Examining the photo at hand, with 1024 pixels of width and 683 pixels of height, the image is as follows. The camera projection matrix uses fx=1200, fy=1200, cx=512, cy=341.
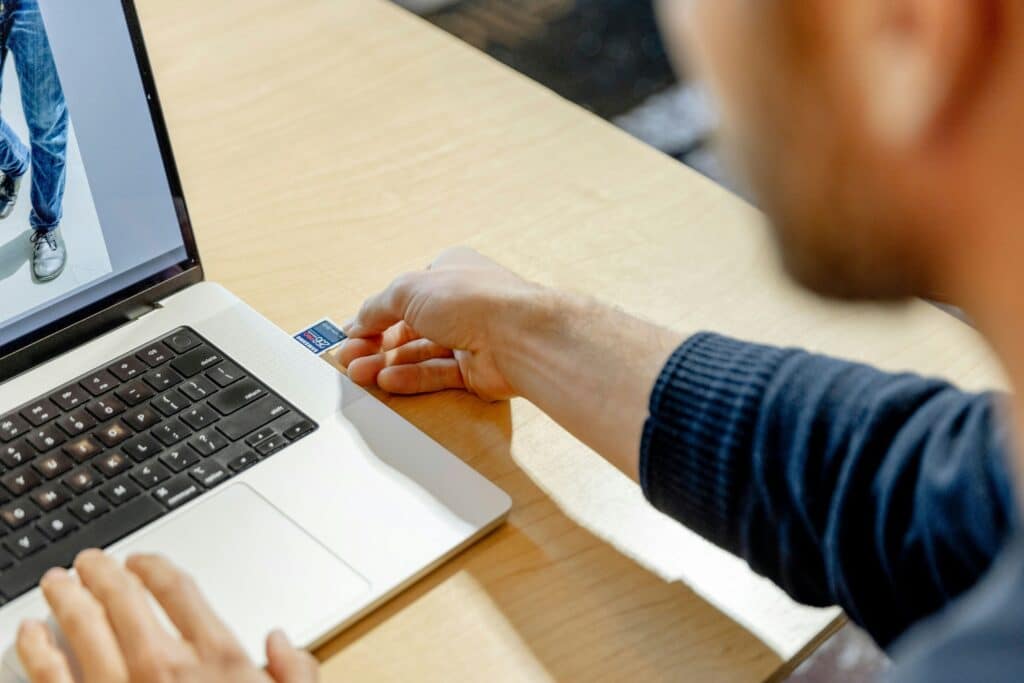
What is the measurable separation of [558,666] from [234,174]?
572 mm

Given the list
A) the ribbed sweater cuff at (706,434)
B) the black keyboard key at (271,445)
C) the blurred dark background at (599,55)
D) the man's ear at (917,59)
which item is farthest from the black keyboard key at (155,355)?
the blurred dark background at (599,55)

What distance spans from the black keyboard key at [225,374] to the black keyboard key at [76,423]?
8 cm

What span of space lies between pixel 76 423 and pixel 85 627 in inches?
6.6

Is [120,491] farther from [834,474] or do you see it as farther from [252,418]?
[834,474]

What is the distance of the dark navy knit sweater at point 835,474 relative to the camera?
0.64 m

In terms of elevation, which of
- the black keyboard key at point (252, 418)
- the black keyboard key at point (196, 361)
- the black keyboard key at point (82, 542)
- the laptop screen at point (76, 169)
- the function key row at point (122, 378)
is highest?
the laptop screen at point (76, 169)

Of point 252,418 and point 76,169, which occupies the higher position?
point 76,169

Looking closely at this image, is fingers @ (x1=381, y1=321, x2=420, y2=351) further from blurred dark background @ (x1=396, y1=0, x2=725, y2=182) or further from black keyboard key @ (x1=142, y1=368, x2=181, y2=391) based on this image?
blurred dark background @ (x1=396, y1=0, x2=725, y2=182)

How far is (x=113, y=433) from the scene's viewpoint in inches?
30.0

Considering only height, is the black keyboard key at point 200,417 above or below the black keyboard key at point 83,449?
below

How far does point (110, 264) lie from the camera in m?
0.83

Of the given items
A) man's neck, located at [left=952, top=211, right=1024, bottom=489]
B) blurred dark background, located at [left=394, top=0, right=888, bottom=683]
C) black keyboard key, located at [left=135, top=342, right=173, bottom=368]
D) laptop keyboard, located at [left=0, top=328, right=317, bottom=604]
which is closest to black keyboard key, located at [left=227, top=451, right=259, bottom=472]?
laptop keyboard, located at [left=0, top=328, right=317, bottom=604]

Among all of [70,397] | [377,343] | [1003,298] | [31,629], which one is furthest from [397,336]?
[1003,298]

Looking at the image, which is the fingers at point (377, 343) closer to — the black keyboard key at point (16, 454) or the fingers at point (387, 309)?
the fingers at point (387, 309)
